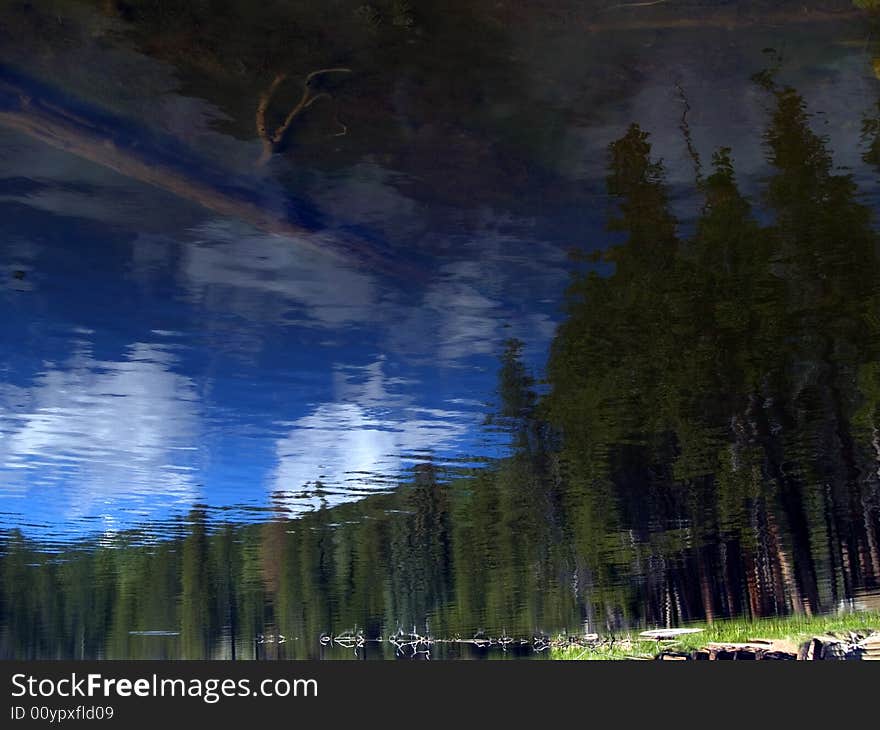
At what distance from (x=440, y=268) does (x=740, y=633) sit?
664 inches

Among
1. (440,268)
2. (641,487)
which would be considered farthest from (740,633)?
(440,268)

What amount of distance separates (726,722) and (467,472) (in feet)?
15.0

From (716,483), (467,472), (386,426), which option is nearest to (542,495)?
(467,472)

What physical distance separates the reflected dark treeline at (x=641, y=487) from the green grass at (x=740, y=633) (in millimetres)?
1200

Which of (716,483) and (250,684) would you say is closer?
(716,483)

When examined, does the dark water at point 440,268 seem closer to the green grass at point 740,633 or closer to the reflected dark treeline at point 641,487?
the reflected dark treeline at point 641,487

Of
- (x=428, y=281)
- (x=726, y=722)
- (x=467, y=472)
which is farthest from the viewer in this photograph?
(x=726, y=722)

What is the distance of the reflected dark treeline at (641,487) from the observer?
589cm

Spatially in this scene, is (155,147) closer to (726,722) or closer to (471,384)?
(471,384)

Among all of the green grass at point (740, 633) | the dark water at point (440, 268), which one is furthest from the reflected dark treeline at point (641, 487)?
the green grass at point (740, 633)

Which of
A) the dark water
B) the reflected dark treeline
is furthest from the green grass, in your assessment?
the dark water

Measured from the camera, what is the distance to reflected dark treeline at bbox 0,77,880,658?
5.89 m

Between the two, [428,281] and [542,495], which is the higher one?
[428,281]

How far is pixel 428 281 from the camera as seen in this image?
6.21 metres
